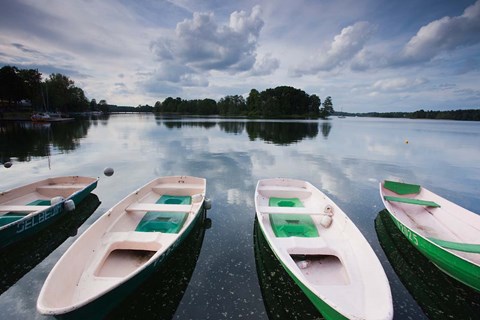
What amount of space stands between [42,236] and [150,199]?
322cm

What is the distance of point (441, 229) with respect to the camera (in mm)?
7270

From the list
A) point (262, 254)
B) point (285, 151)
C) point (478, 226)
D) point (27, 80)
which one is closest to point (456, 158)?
point (285, 151)

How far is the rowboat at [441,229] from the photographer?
4910 mm

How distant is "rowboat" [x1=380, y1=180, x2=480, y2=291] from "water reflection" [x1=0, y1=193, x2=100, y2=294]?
31.5ft

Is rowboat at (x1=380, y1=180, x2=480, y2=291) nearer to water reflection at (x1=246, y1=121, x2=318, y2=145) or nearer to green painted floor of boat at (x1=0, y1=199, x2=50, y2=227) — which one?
green painted floor of boat at (x1=0, y1=199, x2=50, y2=227)

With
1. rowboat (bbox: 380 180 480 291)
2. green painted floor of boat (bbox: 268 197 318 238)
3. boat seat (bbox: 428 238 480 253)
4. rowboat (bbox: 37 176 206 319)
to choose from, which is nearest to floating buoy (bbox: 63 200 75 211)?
rowboat (bbox: 37 176 206 319)

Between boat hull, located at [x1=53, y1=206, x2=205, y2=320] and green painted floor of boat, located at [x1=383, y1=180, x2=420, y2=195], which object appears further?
green painted floor of boat, located at [x1=383, y1=180, x2=420, y2=195]

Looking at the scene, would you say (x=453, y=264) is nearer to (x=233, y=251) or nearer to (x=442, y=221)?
(x=442, y=221)

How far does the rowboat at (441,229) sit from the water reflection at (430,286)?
Answer: 312 millimetres

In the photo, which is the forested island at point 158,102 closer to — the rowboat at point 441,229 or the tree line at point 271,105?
the tree line at point 271,105

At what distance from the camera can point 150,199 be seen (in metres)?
8.55

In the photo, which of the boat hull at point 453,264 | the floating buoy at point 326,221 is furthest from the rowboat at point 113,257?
the boat hull at point 453,264

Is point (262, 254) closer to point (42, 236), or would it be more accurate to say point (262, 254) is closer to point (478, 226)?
point (478, 226)

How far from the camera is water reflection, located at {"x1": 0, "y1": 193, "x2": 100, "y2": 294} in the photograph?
5.46 m
